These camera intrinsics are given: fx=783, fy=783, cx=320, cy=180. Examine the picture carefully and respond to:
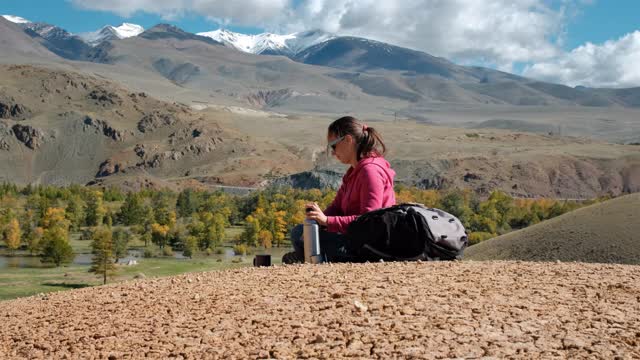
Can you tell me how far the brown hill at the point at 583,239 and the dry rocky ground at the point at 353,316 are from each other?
1490cm

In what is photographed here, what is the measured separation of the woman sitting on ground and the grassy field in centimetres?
4445

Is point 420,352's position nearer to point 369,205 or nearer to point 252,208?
point 369,205

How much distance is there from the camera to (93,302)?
904 cm

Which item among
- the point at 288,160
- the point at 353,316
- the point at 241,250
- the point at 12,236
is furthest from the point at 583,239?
the point at 288,160

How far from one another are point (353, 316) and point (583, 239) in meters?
19.6

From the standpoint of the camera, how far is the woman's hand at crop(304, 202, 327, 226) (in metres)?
9.78

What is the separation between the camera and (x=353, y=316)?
7.04 metres

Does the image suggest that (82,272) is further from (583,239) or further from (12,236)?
(583,239)

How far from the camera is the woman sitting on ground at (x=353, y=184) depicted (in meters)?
9.91

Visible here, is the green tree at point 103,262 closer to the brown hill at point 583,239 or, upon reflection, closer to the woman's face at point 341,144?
the brown hill at point 583,239

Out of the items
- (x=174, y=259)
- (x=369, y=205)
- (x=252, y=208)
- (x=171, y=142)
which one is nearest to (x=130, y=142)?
(x=171, y=142)

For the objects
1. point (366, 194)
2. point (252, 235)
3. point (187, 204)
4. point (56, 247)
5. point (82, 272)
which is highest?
point (187, 204)

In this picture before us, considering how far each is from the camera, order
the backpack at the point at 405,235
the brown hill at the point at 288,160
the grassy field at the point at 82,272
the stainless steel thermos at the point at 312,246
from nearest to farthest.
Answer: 1. the backpack at the point at 405,235
2. the stainless steel thermos at the point at 312,246
3. the grassy field at the point at 82,272
4. the brown hill at the point at 288,160

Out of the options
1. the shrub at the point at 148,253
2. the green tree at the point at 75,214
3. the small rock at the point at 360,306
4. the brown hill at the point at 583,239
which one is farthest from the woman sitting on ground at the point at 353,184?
the green tree at the point at 75,214
